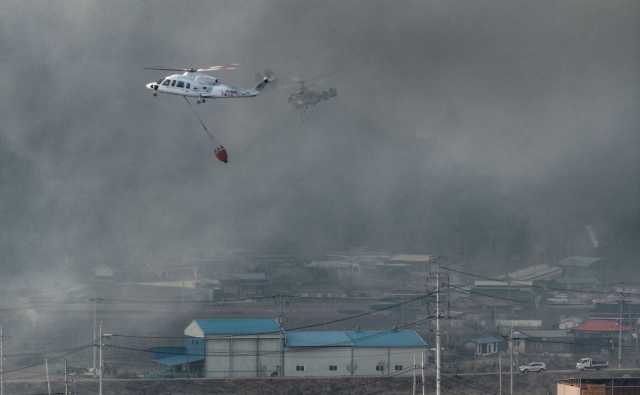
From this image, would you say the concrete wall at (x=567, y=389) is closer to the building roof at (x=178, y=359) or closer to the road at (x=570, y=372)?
the road at (x=570, y=372)

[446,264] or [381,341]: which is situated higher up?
[446,264]

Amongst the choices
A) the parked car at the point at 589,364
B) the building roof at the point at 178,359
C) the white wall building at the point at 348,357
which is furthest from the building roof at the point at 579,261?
the building roof at the point at 178,359

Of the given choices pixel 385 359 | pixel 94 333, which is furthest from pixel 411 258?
pixel 94 333

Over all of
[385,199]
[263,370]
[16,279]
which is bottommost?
[263,370]

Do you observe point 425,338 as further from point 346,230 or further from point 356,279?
point 346,230

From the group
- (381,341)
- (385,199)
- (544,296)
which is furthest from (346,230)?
(381,341)
